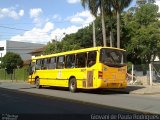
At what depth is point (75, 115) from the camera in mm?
12734

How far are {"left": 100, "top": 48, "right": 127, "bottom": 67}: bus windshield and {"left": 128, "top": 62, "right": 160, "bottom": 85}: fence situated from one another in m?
6.82

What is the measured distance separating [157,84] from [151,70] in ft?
3.92

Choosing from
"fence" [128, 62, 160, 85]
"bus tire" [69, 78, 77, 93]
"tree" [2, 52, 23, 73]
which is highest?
"tree" [2, 52, 23, 73]

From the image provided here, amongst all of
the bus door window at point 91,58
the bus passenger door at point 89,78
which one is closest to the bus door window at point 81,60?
the bus door window at point 91,58

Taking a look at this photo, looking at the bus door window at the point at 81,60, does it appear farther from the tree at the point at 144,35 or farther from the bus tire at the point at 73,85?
the tree at the point at 144,35

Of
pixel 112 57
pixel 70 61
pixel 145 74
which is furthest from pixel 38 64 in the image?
pixel 112 57

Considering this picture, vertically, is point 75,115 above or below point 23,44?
below

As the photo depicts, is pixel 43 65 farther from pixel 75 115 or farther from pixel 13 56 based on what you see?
pixel 13 56

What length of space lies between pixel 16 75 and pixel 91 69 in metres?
38.1

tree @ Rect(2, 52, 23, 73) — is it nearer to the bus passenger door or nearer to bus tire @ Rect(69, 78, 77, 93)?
bus tire @ Rect(69, 78, 77, 93)

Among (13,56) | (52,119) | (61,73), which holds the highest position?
(13,56)

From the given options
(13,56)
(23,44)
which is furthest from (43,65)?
(23,44)

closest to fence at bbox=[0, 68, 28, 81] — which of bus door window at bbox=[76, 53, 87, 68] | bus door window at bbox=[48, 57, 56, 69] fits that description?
bus door window at bbox=[48, 57, 56, 69]

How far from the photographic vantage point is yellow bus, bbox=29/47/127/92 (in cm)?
2259
